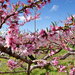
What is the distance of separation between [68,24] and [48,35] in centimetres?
37

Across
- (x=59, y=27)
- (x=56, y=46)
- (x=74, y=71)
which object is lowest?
(x=74, y=71)

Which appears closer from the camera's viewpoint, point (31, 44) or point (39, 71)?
point (31, 44)

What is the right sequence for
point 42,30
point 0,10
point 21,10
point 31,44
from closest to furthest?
1. point 42,30
2. point 31,44
3. point 21,10
4. point 0,10

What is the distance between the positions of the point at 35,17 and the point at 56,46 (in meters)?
1.49

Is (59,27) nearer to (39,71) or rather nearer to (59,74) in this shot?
(59,74)

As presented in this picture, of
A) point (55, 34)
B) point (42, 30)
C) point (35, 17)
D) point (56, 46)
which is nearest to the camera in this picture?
point (42, 30)

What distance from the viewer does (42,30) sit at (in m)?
3.01

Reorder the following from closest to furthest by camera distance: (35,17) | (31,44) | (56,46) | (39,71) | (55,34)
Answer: (55,34) → (31,44) → (35,17) → (56,46) → (39,71)

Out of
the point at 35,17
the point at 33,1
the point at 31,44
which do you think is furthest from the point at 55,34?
the point at 35,17

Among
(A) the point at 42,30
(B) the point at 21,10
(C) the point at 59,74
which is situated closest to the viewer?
(A) the point at 42,30

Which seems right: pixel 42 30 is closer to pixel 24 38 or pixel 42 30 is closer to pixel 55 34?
pixel 55 34

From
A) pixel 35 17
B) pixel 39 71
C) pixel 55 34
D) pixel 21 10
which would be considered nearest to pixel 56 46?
pixel 35 17

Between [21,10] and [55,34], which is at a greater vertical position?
[21,10]

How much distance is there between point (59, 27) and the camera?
3.03 metres
